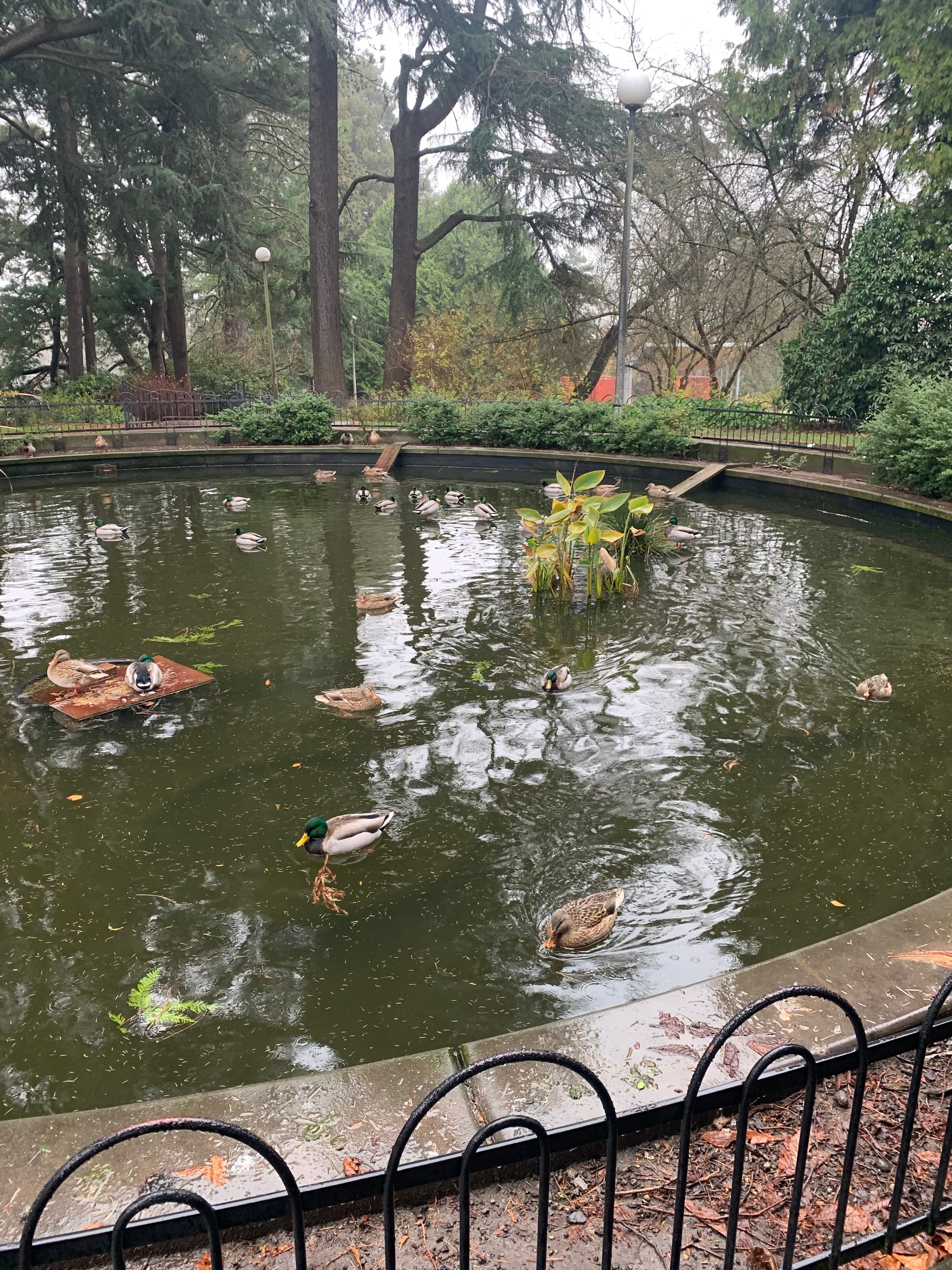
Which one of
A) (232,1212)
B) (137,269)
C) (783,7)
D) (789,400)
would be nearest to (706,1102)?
(232,1212)

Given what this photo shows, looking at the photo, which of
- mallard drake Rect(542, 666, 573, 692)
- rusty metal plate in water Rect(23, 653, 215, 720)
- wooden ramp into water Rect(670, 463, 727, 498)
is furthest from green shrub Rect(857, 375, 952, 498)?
rusty metal plate in water Rect(23, 653, 215, 720)

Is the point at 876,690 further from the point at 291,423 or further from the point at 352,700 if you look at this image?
the point at 291,423

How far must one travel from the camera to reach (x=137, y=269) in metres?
31.4

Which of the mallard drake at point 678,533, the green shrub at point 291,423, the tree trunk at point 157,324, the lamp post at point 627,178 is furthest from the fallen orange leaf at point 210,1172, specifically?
the tree trunk at point 157,324

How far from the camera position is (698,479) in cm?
1717

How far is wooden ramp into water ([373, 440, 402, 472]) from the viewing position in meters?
20.9

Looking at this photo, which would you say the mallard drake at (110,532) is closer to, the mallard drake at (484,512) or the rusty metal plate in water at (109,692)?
the mallard drake at (484,512)

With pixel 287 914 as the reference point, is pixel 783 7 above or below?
above

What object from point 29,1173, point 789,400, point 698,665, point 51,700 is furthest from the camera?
point 789,400

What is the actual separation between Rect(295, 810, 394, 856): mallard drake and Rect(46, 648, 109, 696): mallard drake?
131 inches

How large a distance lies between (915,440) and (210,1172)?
47.8ft

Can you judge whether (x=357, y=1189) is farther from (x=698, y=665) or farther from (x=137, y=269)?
(x=137, y=269)

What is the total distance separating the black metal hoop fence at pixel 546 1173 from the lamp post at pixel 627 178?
592 inches

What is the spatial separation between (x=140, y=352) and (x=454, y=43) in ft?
78.9
